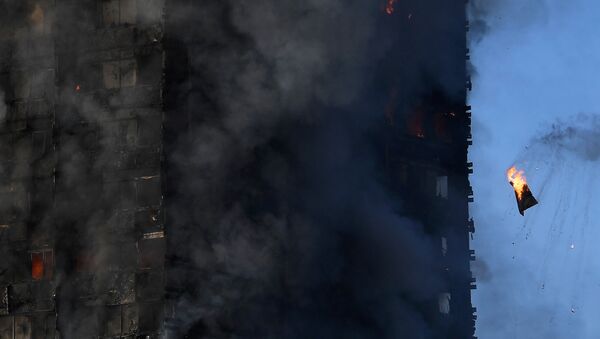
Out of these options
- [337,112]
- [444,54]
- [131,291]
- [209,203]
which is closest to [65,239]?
[131,291]

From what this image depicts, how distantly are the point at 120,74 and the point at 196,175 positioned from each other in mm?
2381

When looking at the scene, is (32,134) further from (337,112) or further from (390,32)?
(390,32)

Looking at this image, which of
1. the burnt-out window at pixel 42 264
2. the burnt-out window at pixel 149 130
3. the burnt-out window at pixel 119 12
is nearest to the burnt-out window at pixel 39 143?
the burnt-out window at pixel 42 264

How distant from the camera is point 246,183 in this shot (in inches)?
724

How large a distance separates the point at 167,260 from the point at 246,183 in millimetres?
1879

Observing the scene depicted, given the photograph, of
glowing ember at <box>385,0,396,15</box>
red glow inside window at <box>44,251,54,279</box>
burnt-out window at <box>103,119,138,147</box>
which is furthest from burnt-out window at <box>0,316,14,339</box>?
glowing ember at <box>385,0,396,15</box>

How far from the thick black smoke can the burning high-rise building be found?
0.03 metres

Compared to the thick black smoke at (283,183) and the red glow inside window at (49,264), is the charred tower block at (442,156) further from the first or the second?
the red glow inside window at (49,264)

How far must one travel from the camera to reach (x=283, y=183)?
1886 cm

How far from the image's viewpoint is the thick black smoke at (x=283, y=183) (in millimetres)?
18062

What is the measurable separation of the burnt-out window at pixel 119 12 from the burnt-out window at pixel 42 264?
14.1ft

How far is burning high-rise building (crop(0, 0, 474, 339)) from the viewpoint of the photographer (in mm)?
18172

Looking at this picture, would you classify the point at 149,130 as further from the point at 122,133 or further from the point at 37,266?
the point at 37,266

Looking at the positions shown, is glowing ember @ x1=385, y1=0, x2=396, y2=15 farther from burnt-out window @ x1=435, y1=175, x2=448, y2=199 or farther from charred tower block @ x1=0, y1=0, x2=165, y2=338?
charred tower block @ x1=0, y1=0, x2=165, y2=338
